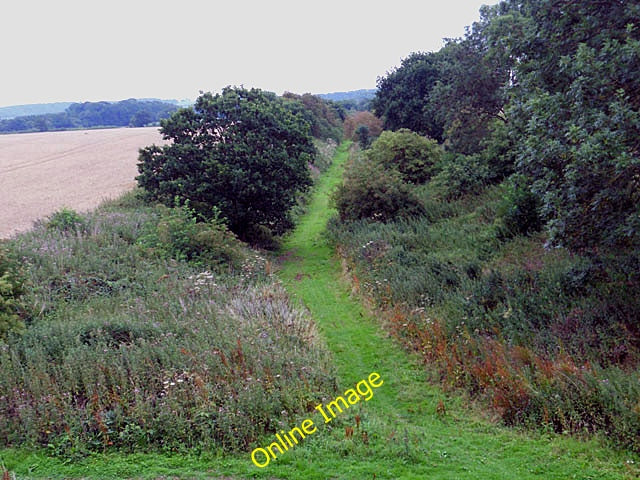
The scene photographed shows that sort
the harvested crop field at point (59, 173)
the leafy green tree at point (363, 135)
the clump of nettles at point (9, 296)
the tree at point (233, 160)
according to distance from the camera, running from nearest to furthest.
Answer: the clump of nettles at point (9, 296) < the tree at point (233, 160) < the harvested crop field at point (59, 173) < the leafy green tree at point (363, 135)

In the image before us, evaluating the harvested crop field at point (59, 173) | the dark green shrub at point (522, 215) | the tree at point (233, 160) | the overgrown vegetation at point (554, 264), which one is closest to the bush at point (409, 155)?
the tree at point (233, 160)

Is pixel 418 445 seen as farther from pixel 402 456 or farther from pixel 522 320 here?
pixel 522 320

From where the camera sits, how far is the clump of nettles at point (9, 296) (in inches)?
383

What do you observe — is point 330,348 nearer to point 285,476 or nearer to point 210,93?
point 285,476

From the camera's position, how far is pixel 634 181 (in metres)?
9.20

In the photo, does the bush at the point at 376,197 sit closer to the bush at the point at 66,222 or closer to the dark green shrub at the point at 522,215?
the dark green shrub at the point at 522,215

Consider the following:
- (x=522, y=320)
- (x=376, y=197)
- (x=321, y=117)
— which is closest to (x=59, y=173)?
(x=376, y=197)

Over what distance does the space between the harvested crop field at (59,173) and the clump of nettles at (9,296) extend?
9.51 meters

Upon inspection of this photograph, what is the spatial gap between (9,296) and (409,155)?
20.7 meters

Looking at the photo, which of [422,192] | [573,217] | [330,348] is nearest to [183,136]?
[422,192]

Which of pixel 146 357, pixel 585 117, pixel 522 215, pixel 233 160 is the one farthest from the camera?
pixel 233 160

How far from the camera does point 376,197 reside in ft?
70.5

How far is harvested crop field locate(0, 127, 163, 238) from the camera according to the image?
25.0 meters

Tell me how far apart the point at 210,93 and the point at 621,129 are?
56.3 ft
